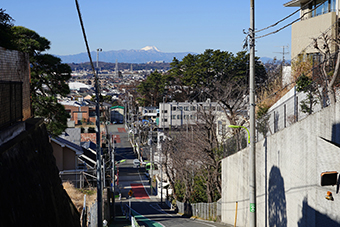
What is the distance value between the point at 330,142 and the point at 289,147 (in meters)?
2.44

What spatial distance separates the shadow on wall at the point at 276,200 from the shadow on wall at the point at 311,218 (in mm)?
1475

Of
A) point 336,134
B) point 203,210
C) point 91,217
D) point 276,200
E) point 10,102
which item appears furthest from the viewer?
point 203,210

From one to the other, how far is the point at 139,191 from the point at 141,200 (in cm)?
494

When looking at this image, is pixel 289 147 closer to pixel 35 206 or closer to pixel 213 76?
pixel 35 206

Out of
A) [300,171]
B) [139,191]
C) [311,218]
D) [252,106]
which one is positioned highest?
[252,106]

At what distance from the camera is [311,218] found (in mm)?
11195

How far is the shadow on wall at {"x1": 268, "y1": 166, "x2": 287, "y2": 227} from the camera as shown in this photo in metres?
13.6

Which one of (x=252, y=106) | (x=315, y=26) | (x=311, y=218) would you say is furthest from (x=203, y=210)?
(x=252, y=106)

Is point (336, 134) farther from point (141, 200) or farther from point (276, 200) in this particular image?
point (141, 200)

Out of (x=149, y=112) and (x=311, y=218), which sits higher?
(x=311, y=218)

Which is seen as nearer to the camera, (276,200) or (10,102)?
(10,102)

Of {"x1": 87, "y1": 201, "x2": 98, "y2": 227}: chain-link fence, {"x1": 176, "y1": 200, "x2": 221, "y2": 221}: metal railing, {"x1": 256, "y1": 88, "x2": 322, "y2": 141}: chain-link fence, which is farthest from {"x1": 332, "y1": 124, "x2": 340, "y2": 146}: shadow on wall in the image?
{"x1": 176, "y1": 200, "x2": 221, "y2": 221}: metal railing

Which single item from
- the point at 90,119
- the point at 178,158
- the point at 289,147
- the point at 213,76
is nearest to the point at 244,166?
the point at 289,147

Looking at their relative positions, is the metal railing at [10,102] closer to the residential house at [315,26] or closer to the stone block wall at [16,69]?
the stone block wall at [16,69]
